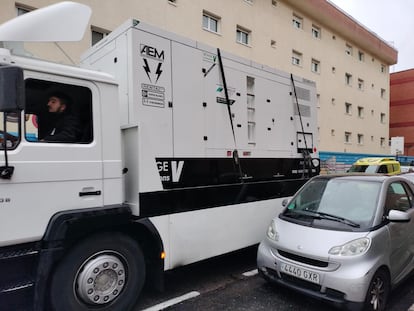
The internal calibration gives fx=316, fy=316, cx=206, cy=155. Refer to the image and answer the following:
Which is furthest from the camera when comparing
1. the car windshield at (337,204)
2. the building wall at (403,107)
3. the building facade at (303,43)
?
the building wall at (403,107)

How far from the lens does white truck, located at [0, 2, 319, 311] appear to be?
2.87 metres

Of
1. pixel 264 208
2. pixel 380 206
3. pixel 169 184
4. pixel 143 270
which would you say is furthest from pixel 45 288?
pixel 380 206

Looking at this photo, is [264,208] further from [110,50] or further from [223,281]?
[110,50]

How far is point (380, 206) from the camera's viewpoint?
3.90 meters

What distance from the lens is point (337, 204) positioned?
4.16 metres

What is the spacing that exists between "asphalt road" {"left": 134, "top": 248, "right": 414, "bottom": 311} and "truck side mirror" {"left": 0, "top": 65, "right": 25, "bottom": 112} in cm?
260

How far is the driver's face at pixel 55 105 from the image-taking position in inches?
127

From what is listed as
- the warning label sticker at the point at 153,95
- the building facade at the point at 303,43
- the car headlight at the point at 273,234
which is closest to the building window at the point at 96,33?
the building facade at the point at 303,43

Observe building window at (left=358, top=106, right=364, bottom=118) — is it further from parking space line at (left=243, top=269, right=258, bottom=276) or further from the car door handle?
the car door handle

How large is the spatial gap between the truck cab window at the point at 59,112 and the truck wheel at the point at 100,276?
3.60 feet

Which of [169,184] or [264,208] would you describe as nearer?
[169,184]

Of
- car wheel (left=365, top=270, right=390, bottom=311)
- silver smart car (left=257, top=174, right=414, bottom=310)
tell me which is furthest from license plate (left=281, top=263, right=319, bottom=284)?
car wheel (left=365, top=270, right=390, bottom=311)

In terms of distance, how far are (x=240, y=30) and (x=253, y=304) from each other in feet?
52.4

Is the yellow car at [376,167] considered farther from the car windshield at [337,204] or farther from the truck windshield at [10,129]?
the truck windshield at [10,129]
